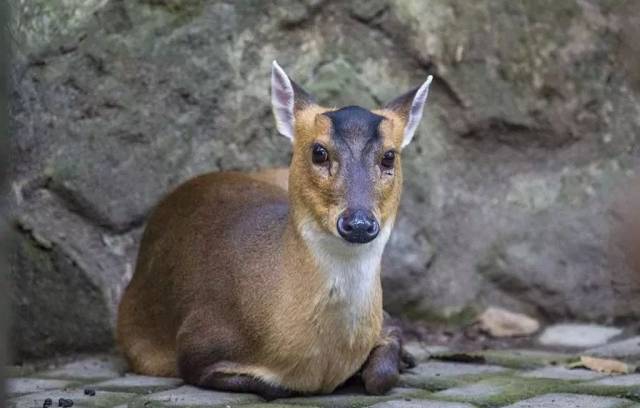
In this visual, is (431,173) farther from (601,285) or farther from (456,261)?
(601,285)

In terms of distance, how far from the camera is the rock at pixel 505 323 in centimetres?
809

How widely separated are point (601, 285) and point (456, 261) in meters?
0.81

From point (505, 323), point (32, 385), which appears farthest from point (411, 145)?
point (32, 385)

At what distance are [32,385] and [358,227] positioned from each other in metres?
1.73

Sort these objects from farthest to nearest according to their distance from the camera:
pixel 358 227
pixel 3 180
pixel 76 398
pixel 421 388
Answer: pixel 421 388, pixel 76 398, pixel 358 227, pixel 3 180

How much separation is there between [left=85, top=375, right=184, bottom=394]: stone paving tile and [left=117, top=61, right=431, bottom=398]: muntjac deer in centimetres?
7

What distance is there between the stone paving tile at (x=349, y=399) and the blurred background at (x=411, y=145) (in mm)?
1677

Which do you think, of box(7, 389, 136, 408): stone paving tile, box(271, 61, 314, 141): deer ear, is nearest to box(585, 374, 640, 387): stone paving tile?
box(271, 61, 314, 141): deer ear

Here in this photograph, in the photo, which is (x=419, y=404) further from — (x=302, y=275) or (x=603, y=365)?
(x=603, y=365)

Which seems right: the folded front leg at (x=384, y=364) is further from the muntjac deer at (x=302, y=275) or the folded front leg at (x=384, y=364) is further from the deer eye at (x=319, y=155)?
the deer eye at (x=319, y=155)

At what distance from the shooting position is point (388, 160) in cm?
A: 639

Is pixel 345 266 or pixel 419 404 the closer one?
pixel 419 404

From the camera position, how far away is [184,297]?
6.95 meters

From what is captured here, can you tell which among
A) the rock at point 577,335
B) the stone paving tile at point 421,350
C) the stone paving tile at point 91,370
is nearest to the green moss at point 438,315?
the stone paving tile at point 421,350
